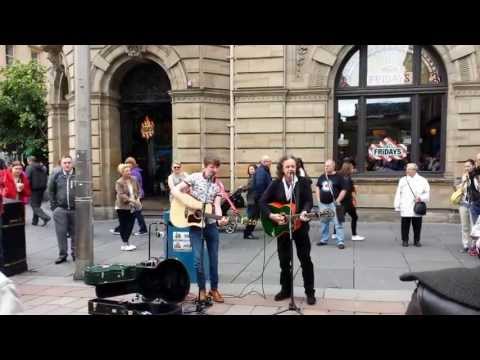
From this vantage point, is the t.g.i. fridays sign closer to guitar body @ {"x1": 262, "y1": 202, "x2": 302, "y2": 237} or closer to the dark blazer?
the dark blazer

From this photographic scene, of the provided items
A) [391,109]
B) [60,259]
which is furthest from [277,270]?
[391,109]

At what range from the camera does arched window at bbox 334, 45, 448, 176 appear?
12344mm

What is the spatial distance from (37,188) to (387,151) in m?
10.6

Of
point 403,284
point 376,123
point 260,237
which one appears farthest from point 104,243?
point 376,123

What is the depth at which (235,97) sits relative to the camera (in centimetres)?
1295

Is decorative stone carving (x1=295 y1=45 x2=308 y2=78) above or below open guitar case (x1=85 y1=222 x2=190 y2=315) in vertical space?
above

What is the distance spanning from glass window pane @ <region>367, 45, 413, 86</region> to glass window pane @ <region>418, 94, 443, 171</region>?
0.84 m

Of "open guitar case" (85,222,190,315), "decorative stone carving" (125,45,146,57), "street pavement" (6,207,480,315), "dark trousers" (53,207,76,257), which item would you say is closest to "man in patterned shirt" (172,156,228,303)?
"street pavement" (6,207,480,315)

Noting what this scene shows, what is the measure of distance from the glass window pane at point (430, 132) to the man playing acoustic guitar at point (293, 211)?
8103 mm

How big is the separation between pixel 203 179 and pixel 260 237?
5.05 metres

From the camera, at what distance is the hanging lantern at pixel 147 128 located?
14820 millimetres

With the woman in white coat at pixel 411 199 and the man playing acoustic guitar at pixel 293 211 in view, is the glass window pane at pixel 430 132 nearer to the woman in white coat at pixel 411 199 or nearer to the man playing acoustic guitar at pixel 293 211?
the woman in white coat at pixel 411 199
